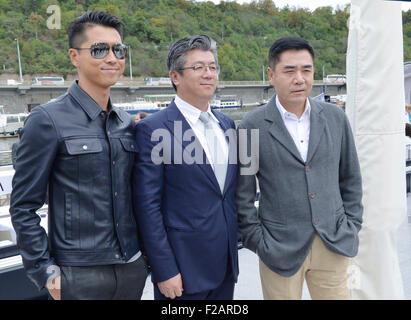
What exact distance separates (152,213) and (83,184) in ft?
0.81

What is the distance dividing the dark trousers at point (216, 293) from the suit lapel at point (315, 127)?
543mm

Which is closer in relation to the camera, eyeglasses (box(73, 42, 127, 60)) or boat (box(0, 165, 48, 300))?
eyeglasses (box(73, 42, 127, 60))

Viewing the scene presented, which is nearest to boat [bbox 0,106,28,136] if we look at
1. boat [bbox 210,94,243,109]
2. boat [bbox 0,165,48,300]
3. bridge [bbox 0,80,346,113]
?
bridge [bbox 0,80,346,113]

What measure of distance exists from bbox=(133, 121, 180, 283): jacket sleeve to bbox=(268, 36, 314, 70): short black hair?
1.86 feet

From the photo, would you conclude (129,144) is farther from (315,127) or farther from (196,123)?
(315,127)

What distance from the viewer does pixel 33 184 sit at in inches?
42.8

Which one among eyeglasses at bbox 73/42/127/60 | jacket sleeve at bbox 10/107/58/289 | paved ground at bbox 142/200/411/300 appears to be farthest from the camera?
paved ground at bbox 142/200/411/300

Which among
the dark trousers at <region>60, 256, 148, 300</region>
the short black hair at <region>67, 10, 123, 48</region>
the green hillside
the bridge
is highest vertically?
the green hillside

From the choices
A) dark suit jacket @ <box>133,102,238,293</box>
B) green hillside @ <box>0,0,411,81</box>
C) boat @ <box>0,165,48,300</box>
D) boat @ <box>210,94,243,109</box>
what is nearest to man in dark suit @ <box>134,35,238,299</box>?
dark suit jacket @ <box>133,102,238,293</box>

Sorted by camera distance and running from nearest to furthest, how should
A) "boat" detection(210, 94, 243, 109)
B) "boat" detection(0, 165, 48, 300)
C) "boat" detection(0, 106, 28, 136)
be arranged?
1. "boat" detection(0, 165, 48, 300)
2. "boat" detection(0, 106, 28, 136)
3. "boat" detection(210, 94, 243, 109)

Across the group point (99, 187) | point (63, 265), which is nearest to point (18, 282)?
point (63, 265)

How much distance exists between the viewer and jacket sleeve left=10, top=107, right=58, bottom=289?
42.6 inches

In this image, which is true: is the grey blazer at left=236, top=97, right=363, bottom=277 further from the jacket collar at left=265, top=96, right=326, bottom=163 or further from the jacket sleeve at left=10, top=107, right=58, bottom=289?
the jacket sleeve at left=10, top=107, right=58, bottom=289

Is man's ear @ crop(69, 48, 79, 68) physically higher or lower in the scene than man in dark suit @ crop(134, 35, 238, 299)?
higher
